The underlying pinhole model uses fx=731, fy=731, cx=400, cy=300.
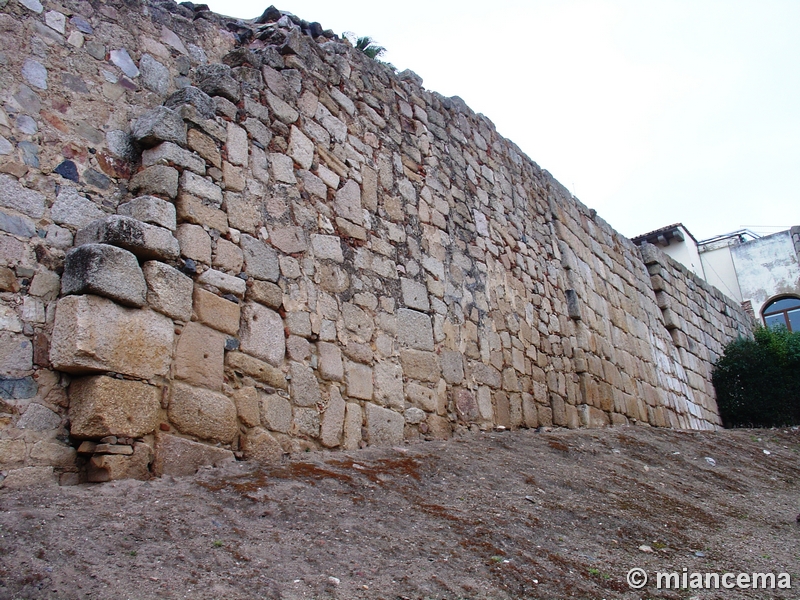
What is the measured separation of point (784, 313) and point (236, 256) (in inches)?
668

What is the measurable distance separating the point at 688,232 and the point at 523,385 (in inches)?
568

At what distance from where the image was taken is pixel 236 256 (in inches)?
174

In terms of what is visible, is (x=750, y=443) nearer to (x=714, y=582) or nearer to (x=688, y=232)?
(x=714, y=582)

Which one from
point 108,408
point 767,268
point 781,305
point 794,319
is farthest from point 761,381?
point 108,408

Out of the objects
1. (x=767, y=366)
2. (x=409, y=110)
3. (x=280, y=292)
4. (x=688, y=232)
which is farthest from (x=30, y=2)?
(x=688, y=232)

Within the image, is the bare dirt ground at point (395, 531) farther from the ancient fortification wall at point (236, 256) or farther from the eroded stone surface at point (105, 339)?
the eroded stone surface at point (105, 339)

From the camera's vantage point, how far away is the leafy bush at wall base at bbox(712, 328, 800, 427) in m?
10.9

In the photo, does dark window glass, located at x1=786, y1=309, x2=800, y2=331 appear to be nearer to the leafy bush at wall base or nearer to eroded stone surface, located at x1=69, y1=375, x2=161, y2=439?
the leafy bush at wall base

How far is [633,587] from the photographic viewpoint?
11.1ft

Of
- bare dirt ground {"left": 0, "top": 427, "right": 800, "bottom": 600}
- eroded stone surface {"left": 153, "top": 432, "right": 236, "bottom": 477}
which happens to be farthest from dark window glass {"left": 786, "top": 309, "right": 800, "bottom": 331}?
eroded stone surface {"left": 153, "top": 432, "right": 236, "bottom": 477}

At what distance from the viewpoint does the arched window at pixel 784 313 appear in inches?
698

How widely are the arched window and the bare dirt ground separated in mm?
13625

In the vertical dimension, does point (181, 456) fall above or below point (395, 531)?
above

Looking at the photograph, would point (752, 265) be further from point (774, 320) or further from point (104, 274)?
point (104, 274)
